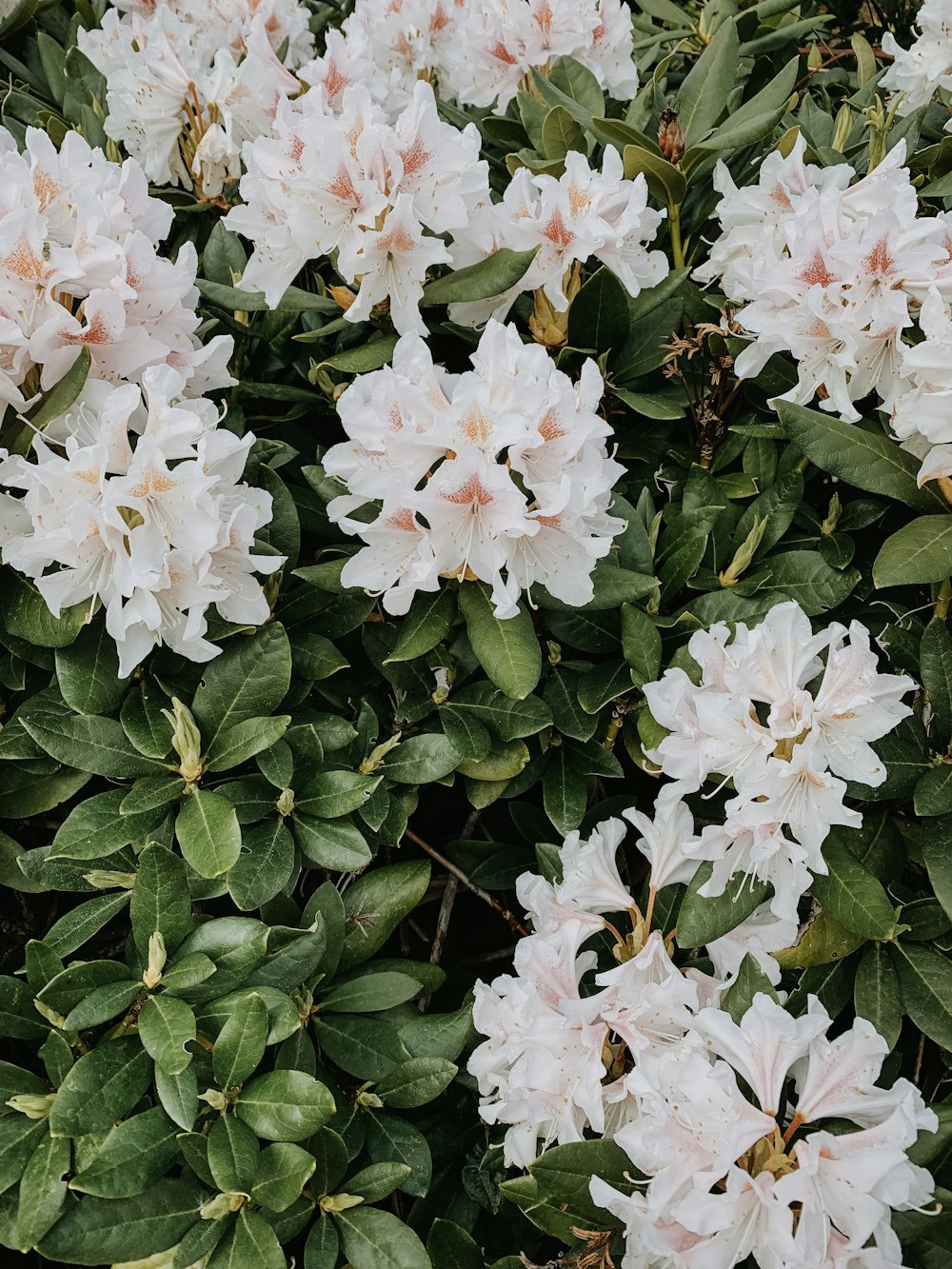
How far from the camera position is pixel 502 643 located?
1.22 metres

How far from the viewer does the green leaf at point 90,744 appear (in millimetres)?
1190

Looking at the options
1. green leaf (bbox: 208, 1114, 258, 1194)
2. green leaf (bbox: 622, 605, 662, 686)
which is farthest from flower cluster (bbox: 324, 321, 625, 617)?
green leaf (bbox: 208, 1114, 258, 1194)

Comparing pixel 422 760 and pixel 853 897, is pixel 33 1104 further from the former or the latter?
pixel 853 897

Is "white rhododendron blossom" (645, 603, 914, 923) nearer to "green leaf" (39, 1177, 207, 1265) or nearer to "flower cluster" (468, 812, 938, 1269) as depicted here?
"flower cluster" (468, 812, 938, 1269)

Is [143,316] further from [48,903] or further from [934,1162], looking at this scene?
[934,1162]

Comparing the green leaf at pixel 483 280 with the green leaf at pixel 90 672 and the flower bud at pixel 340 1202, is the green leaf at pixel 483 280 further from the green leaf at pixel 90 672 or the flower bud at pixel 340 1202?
the flower bud at pixel 340 1202

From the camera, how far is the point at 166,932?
1.13m

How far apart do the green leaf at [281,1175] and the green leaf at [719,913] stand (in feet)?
1.37

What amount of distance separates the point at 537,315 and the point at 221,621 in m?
0.58

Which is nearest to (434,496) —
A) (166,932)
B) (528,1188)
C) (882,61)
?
(166,932)

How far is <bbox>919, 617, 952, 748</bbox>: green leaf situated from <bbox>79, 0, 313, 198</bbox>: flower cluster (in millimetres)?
1152

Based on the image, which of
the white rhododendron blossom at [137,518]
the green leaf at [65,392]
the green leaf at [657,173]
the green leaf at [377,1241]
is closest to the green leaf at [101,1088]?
the green leaf at [377,1241]

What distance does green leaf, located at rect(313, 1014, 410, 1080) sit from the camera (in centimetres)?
120

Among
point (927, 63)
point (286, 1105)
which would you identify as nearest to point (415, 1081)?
point (286, 1105)
